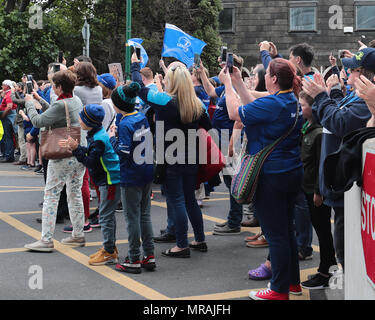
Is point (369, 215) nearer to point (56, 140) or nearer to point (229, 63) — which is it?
point (229, 63)

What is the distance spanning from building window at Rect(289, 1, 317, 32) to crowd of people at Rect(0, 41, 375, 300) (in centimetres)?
2298

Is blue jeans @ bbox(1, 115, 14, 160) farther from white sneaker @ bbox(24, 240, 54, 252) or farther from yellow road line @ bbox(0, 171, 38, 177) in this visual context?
white sneaker @ bbox(24, 240, 54, 252)

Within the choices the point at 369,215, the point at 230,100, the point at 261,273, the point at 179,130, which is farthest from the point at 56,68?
the point at 369,215

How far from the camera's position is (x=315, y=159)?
5.45 m

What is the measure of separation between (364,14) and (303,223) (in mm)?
25628

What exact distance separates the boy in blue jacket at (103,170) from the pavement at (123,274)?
183 mm

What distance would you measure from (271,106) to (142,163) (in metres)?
1.51

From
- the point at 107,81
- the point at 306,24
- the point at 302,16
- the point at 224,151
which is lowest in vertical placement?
the point at 224,151

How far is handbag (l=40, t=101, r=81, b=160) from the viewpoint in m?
6.41

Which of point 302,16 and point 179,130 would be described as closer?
point 179,130

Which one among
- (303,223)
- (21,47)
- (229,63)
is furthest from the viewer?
(21,47)

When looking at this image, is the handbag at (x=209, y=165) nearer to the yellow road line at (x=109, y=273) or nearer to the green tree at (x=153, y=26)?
the yellow road line at (x=109, y=273)

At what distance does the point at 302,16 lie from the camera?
29.6 meters

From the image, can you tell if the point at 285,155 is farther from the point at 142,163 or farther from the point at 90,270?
the point at 90,270
